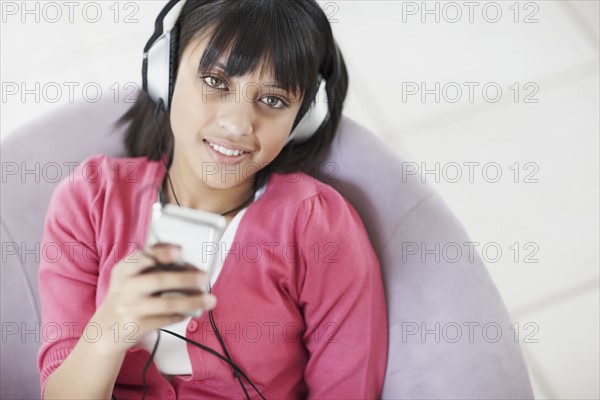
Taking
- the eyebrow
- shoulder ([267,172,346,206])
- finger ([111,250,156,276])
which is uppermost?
the eyebrow

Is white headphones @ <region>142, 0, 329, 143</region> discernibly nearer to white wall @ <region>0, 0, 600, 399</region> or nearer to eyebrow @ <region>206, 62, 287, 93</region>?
eyebrow @ <region>206, 62, 287, 93</region>

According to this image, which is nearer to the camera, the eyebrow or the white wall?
the eyebrow

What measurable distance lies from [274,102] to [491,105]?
1.07 meters

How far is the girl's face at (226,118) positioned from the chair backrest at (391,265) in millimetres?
253

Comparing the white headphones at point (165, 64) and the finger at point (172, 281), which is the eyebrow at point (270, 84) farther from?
the finger at point (172, 281)

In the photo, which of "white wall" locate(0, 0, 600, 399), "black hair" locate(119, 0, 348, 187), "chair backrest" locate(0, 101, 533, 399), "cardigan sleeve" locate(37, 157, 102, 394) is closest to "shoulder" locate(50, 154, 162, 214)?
"cardigan sleeve" locate(37, 157, 102, 394)

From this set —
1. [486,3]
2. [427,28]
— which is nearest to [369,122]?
[427,28]

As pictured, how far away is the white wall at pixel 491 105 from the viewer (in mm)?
1776

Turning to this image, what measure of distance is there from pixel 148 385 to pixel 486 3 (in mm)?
1577

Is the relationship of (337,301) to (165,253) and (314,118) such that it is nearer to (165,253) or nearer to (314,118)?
(314,118)

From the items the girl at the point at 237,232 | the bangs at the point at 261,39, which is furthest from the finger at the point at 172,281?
the bangs at the point at 261,39

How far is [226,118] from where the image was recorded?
3.62ft

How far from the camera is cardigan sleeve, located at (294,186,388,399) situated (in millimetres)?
1211

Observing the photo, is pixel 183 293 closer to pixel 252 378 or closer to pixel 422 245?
pixel 252 378
